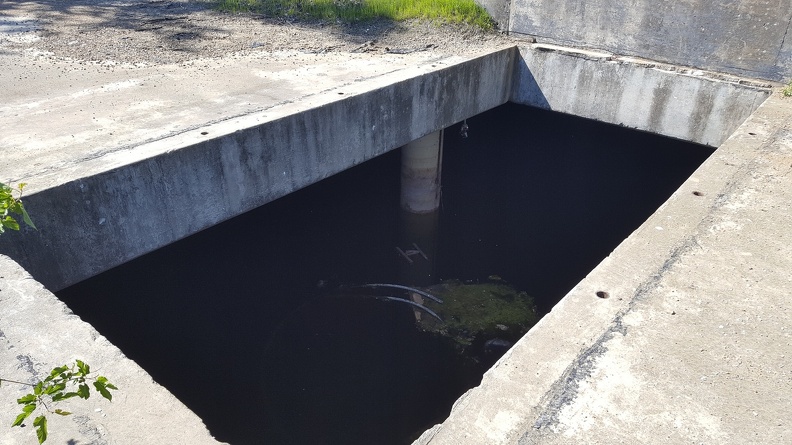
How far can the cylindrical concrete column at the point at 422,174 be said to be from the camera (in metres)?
7.55

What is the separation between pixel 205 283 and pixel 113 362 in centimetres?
470

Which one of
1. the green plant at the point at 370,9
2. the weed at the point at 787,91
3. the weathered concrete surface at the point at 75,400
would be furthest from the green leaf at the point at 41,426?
Result: the green plant at the point at 370,9

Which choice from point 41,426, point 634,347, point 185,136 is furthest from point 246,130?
point 41,426

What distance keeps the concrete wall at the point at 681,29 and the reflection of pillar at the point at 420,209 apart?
1831mm

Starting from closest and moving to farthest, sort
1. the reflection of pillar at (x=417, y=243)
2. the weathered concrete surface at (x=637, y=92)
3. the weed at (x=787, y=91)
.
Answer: the weed at (x=787, y=91) < the weathered concrete surface at (x=637, y=92) < the reflection of pillar at (x=417, y=243)

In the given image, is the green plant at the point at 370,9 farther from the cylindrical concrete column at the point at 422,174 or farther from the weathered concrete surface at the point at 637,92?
the cylindrical concrete column at the point at 422,174

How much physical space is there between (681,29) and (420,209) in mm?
3592

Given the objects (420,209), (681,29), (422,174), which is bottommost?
(420,209)

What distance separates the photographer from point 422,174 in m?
7.75

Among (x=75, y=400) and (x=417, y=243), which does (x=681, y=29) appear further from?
(x=75, y=400)

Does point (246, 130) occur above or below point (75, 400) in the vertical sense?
above

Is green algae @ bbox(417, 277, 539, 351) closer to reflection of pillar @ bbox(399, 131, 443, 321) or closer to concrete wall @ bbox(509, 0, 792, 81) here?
reflection of pillar @ bbox(399, 131, 443, 321)

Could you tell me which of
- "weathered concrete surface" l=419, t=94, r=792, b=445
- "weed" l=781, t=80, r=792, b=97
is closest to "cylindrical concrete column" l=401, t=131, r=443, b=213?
"weed" l=781, t=80, r=792, b=97

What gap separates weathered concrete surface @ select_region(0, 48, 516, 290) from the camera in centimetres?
363
